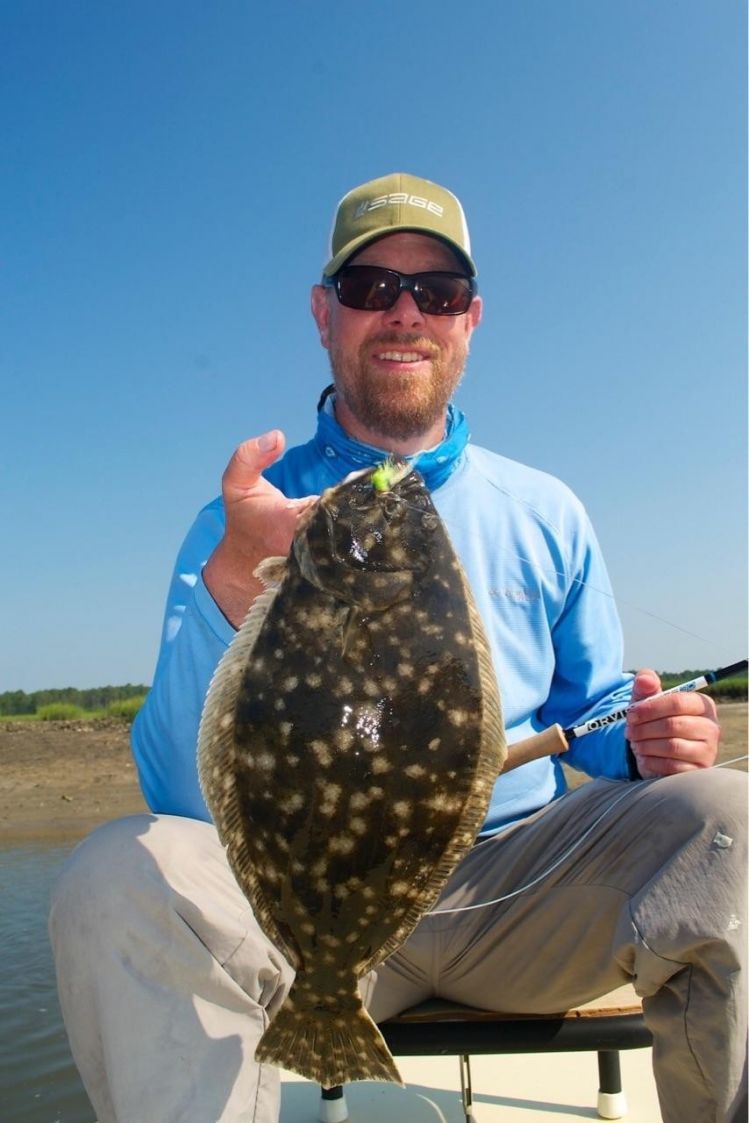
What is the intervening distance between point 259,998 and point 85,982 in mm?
505

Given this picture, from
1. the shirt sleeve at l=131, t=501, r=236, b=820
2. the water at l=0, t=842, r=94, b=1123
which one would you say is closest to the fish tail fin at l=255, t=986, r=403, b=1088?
the shirt sleeve at l=131, t=501, r=236, b=820

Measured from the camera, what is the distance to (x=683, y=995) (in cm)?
274

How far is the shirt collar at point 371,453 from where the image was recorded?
3.99 metres

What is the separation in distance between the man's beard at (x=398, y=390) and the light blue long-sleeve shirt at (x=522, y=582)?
157mm

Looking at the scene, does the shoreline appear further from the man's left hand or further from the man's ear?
the man's left hand

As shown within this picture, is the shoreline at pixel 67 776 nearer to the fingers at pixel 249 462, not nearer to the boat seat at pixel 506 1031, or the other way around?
the boat seat at pixel 506 1031

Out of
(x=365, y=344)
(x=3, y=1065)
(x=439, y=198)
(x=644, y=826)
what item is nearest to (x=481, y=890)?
(x=644, y=826)

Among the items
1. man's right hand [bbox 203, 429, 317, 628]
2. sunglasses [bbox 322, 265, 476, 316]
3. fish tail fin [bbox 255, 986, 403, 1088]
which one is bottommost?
fish tail fin [bbox 255, 986, 403, 1088]

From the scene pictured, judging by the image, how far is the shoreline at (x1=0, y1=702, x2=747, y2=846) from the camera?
44.9 feet

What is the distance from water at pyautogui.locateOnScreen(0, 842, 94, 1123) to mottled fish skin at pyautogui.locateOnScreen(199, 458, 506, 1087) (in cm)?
347

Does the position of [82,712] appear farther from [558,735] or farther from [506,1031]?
[558,735]

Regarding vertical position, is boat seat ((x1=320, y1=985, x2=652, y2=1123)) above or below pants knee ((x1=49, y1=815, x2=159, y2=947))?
below

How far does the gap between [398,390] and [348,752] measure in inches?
92.4

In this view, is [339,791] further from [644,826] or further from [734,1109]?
[734,1109]
